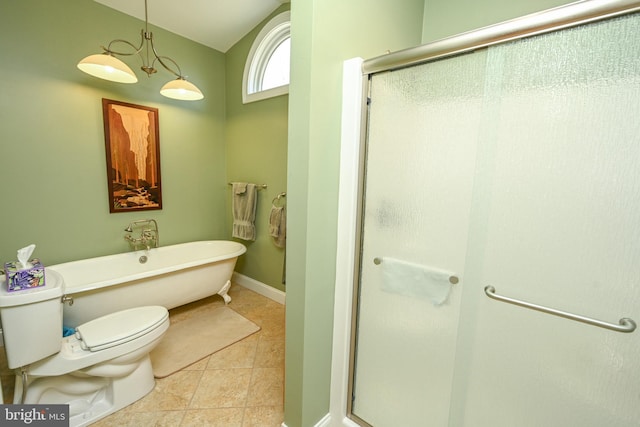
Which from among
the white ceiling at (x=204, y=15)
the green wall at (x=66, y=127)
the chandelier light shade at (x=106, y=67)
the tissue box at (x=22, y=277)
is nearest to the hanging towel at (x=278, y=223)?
the green wall at (x=66, y=127)

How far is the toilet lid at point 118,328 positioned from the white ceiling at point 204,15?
2.59m

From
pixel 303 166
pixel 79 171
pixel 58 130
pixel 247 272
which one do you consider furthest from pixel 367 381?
pixel 58 130

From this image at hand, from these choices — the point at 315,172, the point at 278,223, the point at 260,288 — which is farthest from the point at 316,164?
the point at 260,288

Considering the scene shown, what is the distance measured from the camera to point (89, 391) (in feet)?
4.80

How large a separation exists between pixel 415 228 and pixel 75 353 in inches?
71.1

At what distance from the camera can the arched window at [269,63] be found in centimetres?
259

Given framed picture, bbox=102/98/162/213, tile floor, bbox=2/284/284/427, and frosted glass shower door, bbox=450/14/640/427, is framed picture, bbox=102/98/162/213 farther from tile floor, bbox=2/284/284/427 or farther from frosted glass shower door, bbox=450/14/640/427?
frosted glass shower door, bbox=450/14/640/427

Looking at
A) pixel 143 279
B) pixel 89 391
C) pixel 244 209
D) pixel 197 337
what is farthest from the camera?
pixel 244 209

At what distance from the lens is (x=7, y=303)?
1134 mm

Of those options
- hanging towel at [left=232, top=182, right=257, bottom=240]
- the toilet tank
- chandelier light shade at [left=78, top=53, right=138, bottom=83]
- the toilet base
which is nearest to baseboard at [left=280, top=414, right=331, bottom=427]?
the toilet base

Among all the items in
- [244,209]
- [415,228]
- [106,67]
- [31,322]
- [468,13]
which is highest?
[468,13]

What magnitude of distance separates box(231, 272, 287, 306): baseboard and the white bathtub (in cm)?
41

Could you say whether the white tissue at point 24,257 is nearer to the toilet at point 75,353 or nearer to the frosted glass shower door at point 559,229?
the toilet at point 75,353

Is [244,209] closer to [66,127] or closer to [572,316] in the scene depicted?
[66,127]
